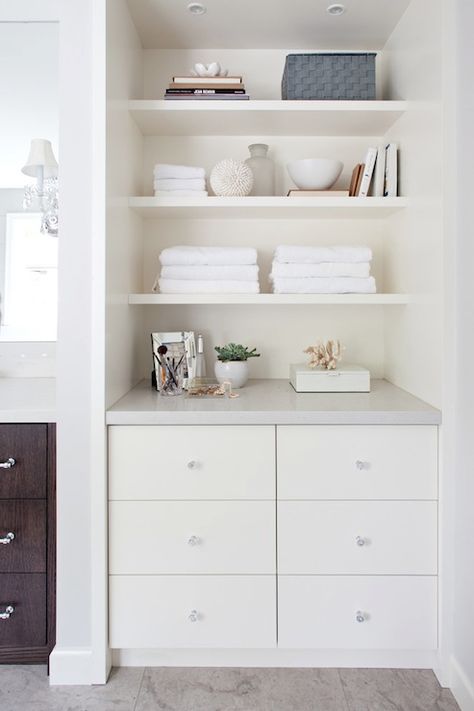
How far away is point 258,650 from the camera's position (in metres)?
1.66

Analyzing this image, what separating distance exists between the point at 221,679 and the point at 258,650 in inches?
5.8

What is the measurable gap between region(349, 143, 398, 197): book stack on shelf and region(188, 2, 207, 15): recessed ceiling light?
80 centimetres

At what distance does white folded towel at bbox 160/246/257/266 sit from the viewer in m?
1.89

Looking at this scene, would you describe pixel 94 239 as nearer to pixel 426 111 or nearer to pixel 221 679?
pixel 426 111

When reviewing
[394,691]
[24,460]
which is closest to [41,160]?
[24,460]

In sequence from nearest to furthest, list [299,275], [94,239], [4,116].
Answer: [94,239], [299,275], [4,116]

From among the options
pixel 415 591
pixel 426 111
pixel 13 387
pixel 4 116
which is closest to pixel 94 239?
pixel 13 387

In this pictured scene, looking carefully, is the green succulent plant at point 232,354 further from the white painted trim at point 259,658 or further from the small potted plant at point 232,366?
the white painted trim at point 259,658

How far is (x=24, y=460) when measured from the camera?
5.27 feet

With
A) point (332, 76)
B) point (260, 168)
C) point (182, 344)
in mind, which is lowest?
point (182, 344)

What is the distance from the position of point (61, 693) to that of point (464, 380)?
1581 mm

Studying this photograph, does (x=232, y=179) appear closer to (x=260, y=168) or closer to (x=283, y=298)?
(x=260, y=168)

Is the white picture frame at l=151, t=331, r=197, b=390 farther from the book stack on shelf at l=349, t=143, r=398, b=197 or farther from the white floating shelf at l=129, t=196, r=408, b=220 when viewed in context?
the book stack on shelf at l=349, t=143, r=398, b=197

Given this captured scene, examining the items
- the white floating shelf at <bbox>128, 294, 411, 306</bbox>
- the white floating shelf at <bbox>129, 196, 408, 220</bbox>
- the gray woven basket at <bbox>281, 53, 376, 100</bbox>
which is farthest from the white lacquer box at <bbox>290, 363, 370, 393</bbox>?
the gray woven basket at <bbox>281, 53, 376, 100</bbox>
